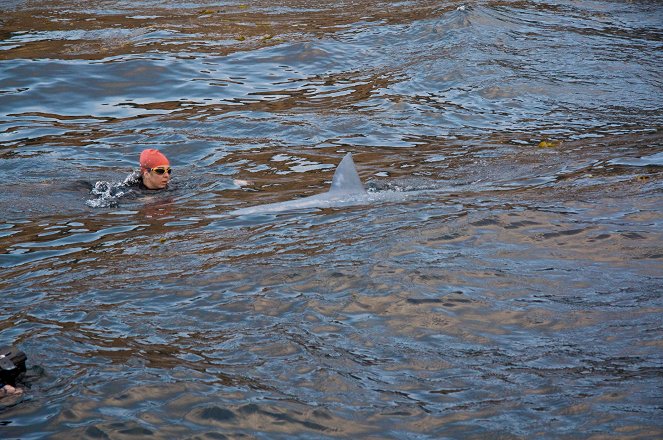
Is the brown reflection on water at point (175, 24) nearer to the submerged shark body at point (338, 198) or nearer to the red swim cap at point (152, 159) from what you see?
the red swim cap at point (152, 159)

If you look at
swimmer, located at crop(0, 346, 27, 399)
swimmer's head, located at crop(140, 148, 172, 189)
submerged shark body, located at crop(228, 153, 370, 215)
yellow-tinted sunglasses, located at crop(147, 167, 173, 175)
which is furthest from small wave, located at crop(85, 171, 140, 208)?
swimmer, located at crop(0, 346, 27, 399)

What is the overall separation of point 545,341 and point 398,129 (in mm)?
8483

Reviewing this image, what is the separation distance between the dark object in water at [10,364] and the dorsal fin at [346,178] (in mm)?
5056

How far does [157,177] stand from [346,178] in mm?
2605

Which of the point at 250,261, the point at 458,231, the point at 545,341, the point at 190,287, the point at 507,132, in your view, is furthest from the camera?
the point at 507,132

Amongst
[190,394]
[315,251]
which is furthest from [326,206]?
[190,394]

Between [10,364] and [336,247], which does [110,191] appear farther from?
[10,364]

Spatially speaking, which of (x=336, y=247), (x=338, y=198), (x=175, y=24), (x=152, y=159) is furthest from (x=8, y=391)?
(x=175, y=24)

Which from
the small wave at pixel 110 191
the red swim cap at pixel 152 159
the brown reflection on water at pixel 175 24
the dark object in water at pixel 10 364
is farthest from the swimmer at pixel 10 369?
the brown reflection on water at pixel 175 24

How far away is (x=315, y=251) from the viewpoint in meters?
8.09

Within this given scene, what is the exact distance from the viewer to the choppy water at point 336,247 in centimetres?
542

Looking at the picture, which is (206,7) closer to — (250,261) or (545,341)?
(250,261)

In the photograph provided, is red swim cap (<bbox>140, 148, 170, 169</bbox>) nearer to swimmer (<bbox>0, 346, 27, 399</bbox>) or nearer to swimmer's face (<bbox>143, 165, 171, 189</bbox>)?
swimmer's face (<bbox>143, 165, 171, 189</bbox>)

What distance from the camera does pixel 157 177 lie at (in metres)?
11.0
